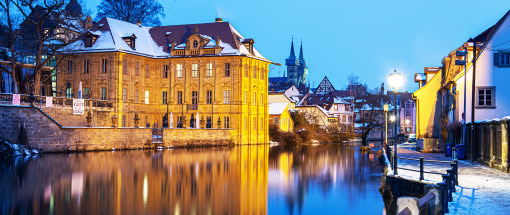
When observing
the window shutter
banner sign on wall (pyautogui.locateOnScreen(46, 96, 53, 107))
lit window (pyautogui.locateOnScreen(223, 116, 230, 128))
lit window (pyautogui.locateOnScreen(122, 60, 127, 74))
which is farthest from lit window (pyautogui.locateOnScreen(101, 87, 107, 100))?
the window shutter

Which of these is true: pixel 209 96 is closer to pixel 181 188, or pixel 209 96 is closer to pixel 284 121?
pixel 284 121

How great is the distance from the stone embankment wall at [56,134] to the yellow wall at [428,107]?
21472 mm

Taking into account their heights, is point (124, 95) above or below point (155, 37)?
below

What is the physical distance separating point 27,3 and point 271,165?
22513 millimetres

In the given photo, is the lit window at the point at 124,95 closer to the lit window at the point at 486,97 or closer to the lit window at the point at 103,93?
the lit window at the point at 103,93

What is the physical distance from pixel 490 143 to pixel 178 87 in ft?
136

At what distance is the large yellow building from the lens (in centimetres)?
5656

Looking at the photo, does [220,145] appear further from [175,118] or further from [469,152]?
[469,152]

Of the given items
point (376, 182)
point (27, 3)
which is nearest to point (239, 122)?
point (27, 3)

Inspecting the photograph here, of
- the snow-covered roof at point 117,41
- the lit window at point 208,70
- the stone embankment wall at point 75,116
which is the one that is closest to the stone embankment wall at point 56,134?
the stone embankment wall at point 75,116

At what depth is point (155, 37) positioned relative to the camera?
63.7 meters

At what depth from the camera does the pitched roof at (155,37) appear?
56.7 meters

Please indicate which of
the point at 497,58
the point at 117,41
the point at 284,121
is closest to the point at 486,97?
the point at 497,58

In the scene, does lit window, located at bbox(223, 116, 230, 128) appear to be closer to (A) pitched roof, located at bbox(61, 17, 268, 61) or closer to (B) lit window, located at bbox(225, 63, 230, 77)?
(B) lit window, located at bbox(225, 63, 230, 77)
